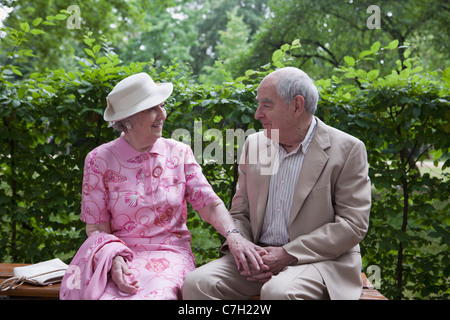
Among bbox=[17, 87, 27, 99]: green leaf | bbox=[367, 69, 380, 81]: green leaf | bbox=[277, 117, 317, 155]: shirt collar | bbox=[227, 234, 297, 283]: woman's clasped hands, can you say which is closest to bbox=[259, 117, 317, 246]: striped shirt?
bbox=[277, 117, 317, 155]: shirt collar

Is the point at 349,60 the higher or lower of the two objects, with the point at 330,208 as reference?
higher

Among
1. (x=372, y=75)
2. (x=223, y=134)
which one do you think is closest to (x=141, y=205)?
(x=223, y=134)

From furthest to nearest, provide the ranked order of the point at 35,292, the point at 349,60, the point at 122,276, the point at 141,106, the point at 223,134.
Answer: the point at 223,134 → the point at 349,60 → the point at 35,292 → the point at 141,106 → the point at 122,276

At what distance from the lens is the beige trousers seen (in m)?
2.36

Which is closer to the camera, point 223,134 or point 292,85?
point 292,85

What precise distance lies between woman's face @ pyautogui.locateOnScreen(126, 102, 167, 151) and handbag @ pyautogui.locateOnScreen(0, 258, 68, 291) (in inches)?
38.5

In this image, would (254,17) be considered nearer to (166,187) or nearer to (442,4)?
(442,4)

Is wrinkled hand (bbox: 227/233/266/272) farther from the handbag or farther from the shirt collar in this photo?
the handbag

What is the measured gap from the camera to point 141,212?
109 inches

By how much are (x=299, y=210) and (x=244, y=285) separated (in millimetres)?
546

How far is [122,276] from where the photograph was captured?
2494 millimetres

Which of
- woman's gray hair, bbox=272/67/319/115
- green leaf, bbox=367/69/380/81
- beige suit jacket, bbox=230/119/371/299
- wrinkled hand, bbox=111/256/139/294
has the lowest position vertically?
wrinkled hand, bbox=111/256/139/294

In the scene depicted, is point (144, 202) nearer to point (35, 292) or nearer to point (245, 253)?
point (245, 253)

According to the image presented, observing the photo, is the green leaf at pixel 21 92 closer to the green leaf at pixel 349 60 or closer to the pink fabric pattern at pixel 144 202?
the pink fabric pattern at pixel 144 202
